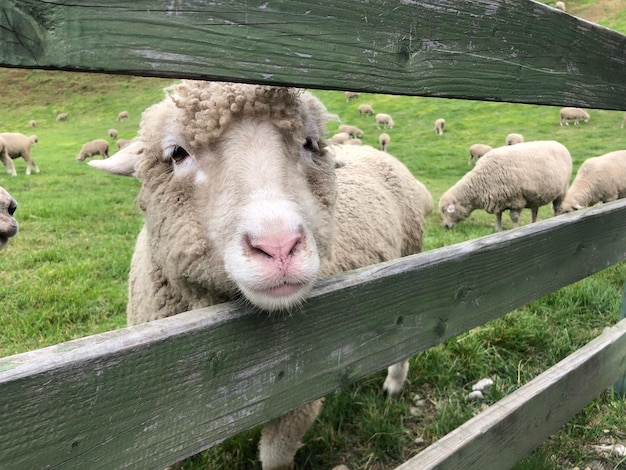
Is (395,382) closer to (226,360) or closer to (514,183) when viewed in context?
(226,360)

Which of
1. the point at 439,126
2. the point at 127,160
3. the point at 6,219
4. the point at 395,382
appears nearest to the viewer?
the point at 127,160

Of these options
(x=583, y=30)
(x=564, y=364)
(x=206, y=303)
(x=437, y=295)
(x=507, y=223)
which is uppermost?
(x=583, y=30)

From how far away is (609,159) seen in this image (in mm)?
11555

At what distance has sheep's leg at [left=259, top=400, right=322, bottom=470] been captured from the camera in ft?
7.87

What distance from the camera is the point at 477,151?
759 inches

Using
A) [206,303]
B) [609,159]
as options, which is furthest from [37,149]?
[206,303]

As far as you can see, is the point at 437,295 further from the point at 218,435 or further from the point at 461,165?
the point at 461,165

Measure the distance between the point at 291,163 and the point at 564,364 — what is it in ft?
5.75

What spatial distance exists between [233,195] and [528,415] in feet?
5.47

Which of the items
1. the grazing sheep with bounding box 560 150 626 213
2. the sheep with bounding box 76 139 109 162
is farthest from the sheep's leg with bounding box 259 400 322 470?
the sheep with bounding box 76 139 109 162

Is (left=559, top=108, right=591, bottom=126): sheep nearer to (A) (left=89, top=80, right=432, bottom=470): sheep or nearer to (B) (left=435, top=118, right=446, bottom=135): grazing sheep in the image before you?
(B) (left=435, top=118, right=446, bottom=135): grazing sheep

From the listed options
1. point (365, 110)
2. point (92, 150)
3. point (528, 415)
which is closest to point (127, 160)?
point (528, 415)

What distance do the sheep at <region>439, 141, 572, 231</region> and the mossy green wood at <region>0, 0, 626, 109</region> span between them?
9.73 metres

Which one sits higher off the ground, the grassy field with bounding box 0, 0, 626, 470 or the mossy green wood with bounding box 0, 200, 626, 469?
the mossy green wood with bounding box 0, 200, 626, 469
